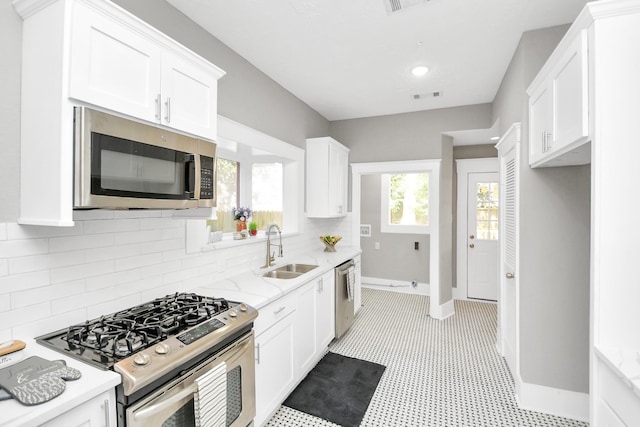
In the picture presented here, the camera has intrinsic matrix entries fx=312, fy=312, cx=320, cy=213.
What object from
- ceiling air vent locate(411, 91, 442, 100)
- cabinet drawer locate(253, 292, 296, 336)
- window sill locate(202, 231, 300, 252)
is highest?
ceiling air vent locate(411, 91, 442, 100)

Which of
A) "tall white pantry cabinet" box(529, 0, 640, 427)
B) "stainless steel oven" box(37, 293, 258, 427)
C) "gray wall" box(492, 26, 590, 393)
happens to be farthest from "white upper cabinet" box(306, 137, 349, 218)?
"tall white pantry cabinet" box(529, 0, 640, 427)

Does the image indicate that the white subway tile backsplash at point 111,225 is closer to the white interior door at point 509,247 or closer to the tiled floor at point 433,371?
the tiled floor at point 433,371

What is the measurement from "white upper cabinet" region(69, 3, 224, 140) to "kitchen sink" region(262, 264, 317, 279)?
4.90 feet

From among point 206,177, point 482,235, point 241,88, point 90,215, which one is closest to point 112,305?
point 90,215

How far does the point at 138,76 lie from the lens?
144cm

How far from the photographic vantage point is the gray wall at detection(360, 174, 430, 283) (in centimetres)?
539

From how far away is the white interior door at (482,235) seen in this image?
4.77 meters

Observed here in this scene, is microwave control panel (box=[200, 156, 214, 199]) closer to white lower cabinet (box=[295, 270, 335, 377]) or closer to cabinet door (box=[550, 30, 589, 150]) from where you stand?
white lower cabinet (box=[295, 270, 335, 377])

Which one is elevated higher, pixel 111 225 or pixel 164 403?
pixel 111 225

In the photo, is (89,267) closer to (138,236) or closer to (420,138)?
(138,236)

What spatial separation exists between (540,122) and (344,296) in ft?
7.63

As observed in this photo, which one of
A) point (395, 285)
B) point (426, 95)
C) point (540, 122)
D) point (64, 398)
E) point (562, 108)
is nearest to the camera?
point (64, 398)

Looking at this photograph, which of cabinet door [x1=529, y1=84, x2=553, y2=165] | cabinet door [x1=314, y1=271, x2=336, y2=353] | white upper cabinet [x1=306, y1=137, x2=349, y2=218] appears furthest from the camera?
white upper cabinet [x1=306, y1=137, x2=349, y2=218]

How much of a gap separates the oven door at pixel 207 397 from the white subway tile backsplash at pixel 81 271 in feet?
2.42
